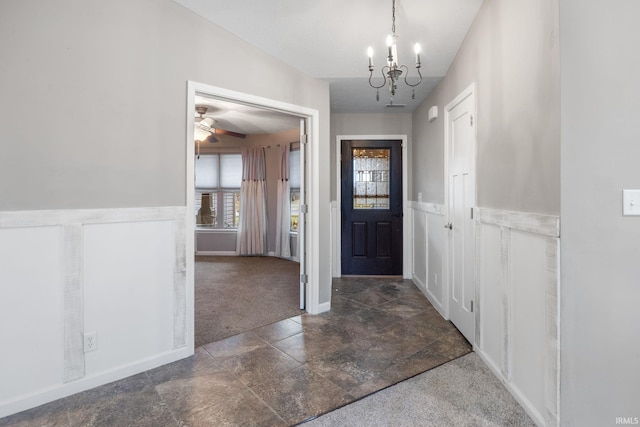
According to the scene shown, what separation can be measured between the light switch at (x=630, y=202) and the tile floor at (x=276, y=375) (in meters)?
1.46

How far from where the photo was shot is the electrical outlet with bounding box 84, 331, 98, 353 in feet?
6.43

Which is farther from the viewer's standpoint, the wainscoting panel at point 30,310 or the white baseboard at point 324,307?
the white baseboard at point 324,307

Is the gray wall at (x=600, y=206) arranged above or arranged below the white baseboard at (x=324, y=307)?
above

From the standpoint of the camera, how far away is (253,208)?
21.0ft

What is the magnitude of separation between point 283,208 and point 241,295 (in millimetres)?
2566

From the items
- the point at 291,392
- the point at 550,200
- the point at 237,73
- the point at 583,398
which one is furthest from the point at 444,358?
the point at 237,73

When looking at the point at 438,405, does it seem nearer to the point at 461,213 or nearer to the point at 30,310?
the point at 461,213

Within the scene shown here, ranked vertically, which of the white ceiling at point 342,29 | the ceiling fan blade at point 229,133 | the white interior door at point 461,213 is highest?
the ceiling fan blade at point 229,133

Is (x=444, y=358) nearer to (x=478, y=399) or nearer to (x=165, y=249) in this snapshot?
(x=478, y=399)

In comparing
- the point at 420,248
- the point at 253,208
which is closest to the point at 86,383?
the point at 420,248

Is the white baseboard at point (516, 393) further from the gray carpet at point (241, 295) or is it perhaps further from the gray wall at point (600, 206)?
the gray carpet at point (241, 295)

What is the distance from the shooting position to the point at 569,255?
4.87 ft

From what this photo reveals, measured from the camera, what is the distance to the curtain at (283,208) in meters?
6.19

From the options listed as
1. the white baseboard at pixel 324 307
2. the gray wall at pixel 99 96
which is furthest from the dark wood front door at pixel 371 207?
the gray wall at pixel 99 96
